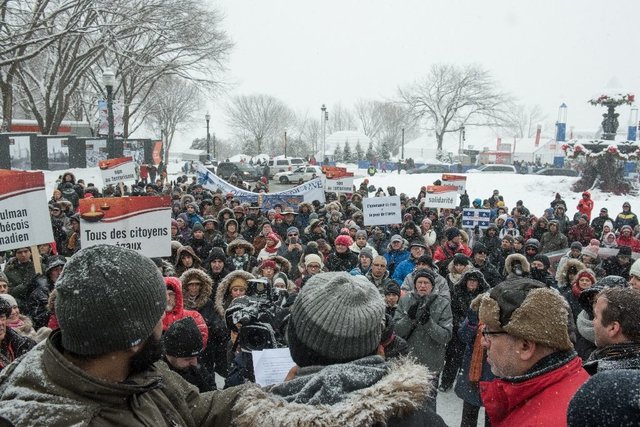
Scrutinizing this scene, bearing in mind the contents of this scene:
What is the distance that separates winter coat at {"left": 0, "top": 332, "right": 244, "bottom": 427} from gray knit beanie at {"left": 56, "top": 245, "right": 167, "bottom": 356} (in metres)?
0.08

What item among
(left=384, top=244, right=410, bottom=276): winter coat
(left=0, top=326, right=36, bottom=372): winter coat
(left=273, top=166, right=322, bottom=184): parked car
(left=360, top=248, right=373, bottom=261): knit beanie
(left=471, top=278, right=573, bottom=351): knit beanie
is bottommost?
(left=273, top=166, right=322, bottom=184): parked car

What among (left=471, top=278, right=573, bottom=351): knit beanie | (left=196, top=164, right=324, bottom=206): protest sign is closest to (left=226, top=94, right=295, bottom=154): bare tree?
(left=196, top=164, right=324, bottom=206): protest sign

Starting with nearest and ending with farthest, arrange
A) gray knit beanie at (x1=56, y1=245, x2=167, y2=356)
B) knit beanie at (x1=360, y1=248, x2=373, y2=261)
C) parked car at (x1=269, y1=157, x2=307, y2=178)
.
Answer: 1. gray knit beanie at (x1=56, y1=245, x2=167, y2=356)
2. knit beanie at (x1=360, y1=248, x2=373, y2=261)
3. parked car at (x1=269, y1=157, x2=307, y2=178)

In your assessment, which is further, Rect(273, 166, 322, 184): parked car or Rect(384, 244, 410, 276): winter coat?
Rect(273, 166, 322, 184): parked car

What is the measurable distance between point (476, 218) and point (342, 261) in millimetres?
5180

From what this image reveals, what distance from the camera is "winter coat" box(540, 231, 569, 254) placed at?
432 inches

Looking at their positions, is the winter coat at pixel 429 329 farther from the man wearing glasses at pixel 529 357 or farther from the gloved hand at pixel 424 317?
the man wearing glasses at pixel 529 357

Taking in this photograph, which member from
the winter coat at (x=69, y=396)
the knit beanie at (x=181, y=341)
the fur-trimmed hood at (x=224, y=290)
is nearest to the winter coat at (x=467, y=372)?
the fur-trimmed hood at (x=224, y=290)

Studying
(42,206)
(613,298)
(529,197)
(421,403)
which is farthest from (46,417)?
(529,197)

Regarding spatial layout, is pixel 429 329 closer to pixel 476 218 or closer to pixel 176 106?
pixel 476 218

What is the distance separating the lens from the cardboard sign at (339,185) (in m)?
15.0

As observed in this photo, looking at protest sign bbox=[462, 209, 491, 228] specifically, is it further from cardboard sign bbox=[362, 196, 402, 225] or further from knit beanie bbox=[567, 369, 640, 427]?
knit beanie bbox=[567, 369, 640, 427]

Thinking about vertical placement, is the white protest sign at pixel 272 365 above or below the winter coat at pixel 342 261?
above

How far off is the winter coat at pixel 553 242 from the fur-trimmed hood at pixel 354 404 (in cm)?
1043
